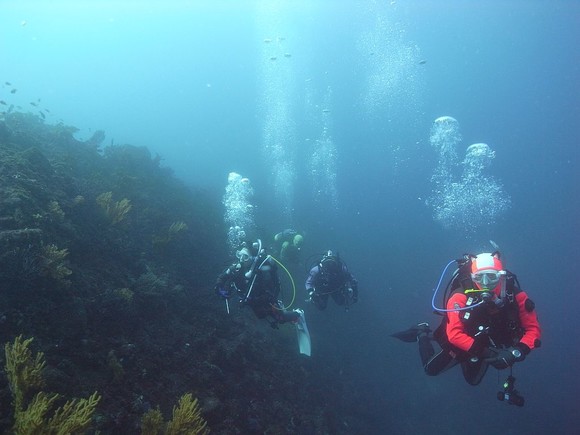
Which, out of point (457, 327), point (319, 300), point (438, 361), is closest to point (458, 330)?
point (457, 327)

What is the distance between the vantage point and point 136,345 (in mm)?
6020

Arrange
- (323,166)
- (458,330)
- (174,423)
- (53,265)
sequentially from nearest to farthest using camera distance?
1. (174,423)
2. (458,330)
3. (53,265)
4. (323,166)

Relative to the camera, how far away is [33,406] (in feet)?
10.2

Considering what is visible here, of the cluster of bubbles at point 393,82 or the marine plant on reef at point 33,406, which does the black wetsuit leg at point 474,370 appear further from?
the cluster of bubbles at point 393,82

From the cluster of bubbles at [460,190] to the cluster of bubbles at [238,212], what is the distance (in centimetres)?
2129

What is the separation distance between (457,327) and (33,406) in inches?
212

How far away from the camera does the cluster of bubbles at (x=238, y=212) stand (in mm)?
16531

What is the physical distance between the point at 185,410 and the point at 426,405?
14.5 meters

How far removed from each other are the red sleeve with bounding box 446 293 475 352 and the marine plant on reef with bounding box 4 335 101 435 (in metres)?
4.73

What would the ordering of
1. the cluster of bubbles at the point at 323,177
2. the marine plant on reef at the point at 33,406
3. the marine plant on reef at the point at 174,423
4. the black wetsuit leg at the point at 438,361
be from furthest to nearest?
the cluster of bubbles at the point at 323,177
the black wetsuit leg at the point at 438,361
the marine plant on reef at the point at 174,423
the marine plant on reef at the point at 33,406

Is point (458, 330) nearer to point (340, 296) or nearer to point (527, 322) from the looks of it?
point (527, 322)

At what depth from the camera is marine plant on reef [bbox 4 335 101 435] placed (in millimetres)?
3020

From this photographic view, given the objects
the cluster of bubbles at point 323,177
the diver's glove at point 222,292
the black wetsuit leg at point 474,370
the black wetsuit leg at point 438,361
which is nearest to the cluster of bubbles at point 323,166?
the cluster of bubbles at point 323,177

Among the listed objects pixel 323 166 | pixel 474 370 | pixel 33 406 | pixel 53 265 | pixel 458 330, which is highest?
pixel 323 166
